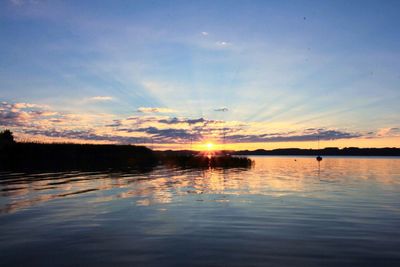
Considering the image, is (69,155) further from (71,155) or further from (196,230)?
(196,230)

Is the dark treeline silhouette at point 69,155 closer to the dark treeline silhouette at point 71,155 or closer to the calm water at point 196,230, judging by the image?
the dark treeline silhouette at point 71,155

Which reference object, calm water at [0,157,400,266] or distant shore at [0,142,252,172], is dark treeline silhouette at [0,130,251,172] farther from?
calm water at [0,157,400,266]

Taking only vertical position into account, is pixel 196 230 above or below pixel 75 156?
below

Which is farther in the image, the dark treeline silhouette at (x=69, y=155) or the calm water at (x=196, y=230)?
the dark treeline silhouette at (x=69, y=155)

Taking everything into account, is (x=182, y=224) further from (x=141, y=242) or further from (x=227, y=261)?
(x=227, y=261)

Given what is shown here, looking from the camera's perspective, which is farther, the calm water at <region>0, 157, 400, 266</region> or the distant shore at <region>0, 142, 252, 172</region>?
the distant shore at <region>0, 142, 252, 172</region>

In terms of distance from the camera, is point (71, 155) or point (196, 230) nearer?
point (196, 230)

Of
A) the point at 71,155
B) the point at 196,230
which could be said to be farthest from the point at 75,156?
the point at 196,230

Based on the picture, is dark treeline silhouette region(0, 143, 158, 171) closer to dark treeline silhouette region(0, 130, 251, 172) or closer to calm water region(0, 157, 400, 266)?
dark treeline silhouette region(0, 130, 251, 172)

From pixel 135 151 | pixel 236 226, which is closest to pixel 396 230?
pixel 236 226

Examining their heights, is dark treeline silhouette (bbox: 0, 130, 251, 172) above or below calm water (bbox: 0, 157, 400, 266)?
above

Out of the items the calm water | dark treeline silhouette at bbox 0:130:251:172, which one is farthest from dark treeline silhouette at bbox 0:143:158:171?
the calm water

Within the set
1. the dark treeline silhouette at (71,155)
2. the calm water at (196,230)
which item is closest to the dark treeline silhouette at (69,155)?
the dark treeline silhouette at (71,155)

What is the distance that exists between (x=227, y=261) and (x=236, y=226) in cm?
581
